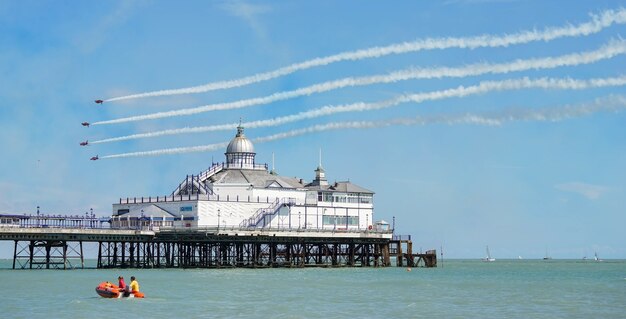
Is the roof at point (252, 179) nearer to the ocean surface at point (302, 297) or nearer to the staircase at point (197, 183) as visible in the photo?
the staircase at point (197, 183)

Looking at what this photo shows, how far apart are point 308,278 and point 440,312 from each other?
39212 mm

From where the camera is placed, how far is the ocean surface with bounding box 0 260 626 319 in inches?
2709

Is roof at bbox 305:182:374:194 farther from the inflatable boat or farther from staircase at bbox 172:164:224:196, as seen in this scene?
the inflatable boat

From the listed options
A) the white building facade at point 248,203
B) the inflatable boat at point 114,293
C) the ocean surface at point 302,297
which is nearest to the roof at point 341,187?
the white building facade at point 248,203

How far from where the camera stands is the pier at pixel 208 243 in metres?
121

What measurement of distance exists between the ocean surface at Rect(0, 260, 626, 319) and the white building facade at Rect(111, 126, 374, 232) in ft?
73.3

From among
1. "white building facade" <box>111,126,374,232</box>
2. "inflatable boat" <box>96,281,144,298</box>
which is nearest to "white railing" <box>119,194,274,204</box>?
"white building facade" <box>111,126,374,232</box>

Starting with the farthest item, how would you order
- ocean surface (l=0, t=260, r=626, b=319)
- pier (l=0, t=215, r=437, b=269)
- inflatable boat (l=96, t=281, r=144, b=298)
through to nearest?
1. pier (l=0, t=215, r=437, b=269)
2. inflatable boat (l=96, t=281, r=144, b=298)
3. ocean surface (l=0, t=260, r=626, b=319)

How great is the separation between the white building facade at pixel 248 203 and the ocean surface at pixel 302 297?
22.4m

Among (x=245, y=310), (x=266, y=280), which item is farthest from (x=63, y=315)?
(x=266, y=280)

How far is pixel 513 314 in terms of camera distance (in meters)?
68.8

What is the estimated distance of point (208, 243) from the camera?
129 metres

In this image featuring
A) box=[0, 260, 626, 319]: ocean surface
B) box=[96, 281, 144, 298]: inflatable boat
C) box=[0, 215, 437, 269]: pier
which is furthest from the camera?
box=[0, 215, 437, 269]: pier

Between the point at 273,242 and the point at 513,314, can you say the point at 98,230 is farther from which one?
the point at 513,314
